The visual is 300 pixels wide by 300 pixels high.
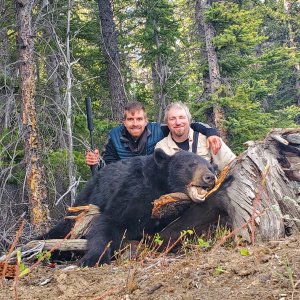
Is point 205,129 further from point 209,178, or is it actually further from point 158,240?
point 158,240

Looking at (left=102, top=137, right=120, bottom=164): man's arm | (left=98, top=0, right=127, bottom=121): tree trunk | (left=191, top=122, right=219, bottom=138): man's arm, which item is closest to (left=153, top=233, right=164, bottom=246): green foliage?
(left=191, top=122, right=219, bottom=138): man's arm

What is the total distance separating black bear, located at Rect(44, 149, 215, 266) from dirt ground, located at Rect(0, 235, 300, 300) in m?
1.83

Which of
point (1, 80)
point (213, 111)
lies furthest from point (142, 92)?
point (1, 80)

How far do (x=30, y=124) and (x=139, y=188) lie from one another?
3172mm

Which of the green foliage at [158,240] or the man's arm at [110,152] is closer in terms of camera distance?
the green foliage at [158,240]

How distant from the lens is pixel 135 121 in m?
6.70

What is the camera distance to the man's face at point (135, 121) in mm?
6680

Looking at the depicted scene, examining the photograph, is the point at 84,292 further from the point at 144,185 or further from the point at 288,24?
the point at 288,24

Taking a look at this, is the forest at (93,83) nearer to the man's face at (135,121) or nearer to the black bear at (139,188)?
the man's face at (135,121)

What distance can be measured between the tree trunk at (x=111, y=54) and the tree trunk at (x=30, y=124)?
19.7 ft

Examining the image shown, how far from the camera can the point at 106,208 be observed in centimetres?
588

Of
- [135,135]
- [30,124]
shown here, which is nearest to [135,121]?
[135,135]

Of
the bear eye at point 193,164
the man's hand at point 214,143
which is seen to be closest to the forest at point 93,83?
the man's hand at point 214,143

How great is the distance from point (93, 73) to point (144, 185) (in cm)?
1033
